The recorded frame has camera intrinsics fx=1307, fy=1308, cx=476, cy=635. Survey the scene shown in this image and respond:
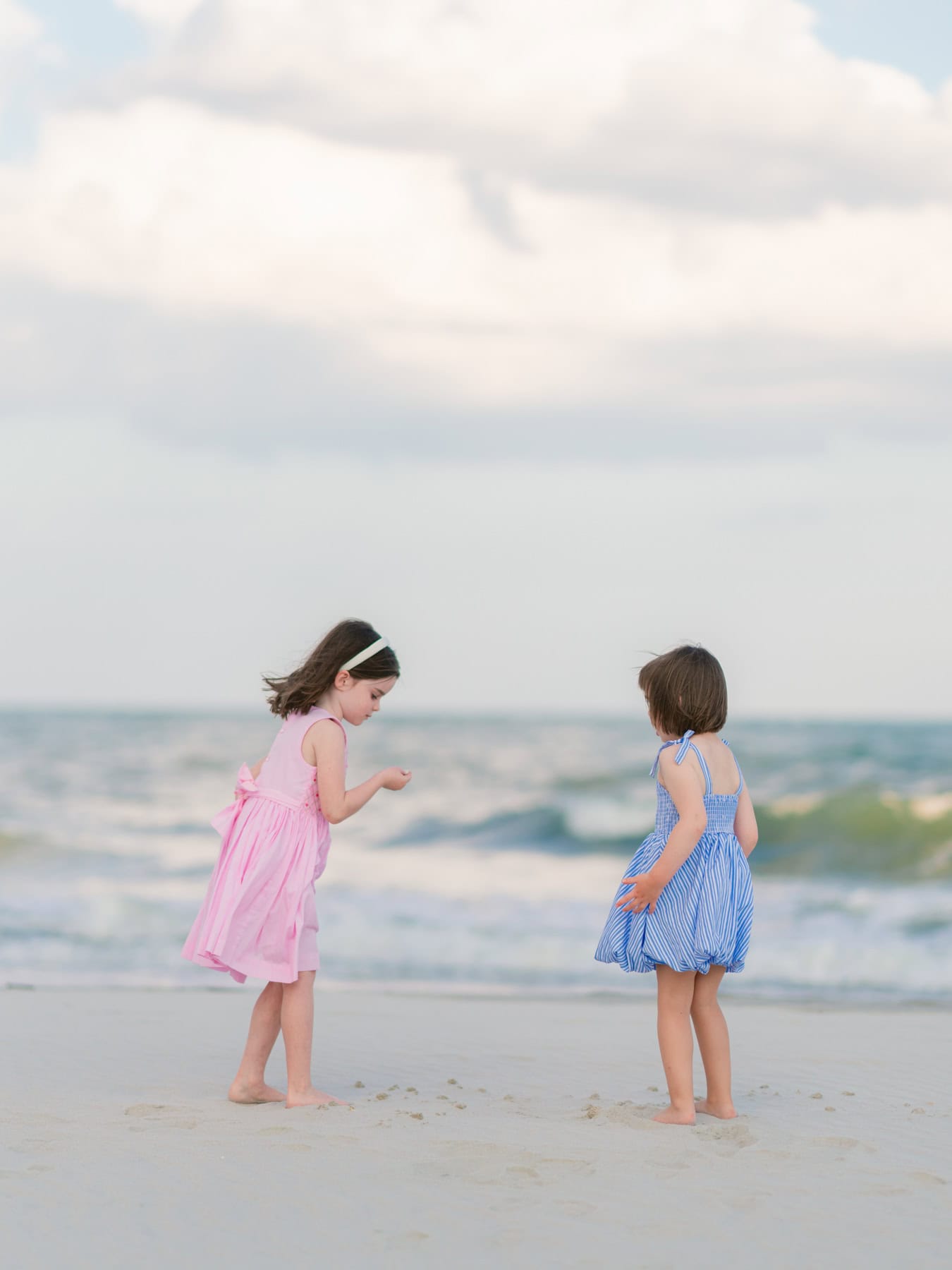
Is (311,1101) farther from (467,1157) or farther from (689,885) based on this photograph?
(689,885)

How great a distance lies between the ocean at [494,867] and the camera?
8.98 metres

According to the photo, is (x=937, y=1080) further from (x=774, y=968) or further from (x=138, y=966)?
(x=138, y=966)

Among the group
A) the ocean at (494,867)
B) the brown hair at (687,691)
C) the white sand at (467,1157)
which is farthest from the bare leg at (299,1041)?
the ocean at (494,867)

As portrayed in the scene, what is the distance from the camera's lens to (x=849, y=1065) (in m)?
5.36

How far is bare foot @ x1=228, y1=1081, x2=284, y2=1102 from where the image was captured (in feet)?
14.4

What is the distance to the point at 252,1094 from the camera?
4379 millimetres

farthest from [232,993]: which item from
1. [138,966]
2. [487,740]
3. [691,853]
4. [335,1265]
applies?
[487,740]

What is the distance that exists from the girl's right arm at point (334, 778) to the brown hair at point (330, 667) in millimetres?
123

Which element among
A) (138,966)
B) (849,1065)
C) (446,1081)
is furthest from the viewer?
(138,966)

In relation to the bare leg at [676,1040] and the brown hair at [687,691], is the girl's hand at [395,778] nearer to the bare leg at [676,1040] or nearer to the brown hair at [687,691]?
the brown hair at [687,691]

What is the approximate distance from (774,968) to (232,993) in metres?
3.89

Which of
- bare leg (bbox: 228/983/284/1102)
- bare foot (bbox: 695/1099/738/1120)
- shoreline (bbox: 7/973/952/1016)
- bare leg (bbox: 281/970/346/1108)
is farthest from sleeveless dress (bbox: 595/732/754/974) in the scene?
shoreline (bbox: 7/973/952/1016)

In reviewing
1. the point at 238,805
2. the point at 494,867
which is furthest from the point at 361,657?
the point at 494,867

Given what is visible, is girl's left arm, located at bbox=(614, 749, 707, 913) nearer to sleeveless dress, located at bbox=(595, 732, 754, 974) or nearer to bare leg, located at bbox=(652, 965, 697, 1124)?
sleeveless dress, located at bbox=(595, 732, 754, 974)
